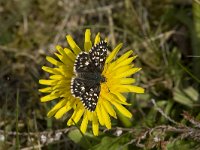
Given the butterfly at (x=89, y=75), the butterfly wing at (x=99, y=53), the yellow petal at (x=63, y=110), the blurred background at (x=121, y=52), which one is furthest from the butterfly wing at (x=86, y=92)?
the blurred background at (x=121, y=52)

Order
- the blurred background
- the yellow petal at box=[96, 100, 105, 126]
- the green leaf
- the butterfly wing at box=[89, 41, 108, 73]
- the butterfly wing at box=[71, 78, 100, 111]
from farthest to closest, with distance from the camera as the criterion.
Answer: the blurred background
the green leaf
the yellow petal at box=[96, 100, 105, 126]
the butterfly wing at box=[89, 41, 108, 73]
the butterfly wing at box=[71, 78, 100, 111]

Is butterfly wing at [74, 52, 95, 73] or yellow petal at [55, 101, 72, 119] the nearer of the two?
butterfly wing at [74, 52, 95, 73]

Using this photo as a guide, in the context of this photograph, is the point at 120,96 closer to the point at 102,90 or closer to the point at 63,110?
the point at 102,90

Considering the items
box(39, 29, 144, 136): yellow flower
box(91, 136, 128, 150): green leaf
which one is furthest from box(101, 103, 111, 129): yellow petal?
box(91, 136, 128, 150): green leaf

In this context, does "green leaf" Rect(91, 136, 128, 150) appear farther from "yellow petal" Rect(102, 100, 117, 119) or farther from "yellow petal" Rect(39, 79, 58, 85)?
"yellow petal" Rect(39, 79, 58, 85)

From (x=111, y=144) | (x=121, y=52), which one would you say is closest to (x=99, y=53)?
(x=111, y=144)

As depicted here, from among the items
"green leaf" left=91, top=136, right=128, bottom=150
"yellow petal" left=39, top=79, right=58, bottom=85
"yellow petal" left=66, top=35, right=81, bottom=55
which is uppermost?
"yellow petal" left=66, top=35, right=81, bottom=55

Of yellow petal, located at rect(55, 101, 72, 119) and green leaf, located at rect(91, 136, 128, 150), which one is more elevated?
yellow petal, located at rect(55, 101, 72, 119)
